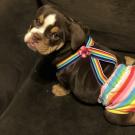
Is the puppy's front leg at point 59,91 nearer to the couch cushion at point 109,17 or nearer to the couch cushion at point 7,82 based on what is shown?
the couch cushion at point 7,82

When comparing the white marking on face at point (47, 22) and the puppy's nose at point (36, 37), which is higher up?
the white marking on face at point (47, 22)

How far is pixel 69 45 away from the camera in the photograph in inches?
58.0

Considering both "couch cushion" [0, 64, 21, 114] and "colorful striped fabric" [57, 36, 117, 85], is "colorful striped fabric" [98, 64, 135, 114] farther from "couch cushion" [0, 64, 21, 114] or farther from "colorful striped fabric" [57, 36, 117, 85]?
"couch cushion" [0, 64, 21, 114]

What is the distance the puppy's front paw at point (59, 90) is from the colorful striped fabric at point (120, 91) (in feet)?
0.74

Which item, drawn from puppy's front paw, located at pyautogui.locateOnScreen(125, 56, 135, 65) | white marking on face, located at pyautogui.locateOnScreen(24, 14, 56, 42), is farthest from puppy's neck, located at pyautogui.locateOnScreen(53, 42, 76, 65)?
puppy's front paw, located at pyautogui.locateOnScreen(125, 56, 135, 65)

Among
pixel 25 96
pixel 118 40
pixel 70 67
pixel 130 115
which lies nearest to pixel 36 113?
pixel 25 96

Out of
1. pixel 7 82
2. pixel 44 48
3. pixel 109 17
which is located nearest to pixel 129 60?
pixel 109 17

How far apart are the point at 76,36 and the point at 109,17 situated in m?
0.23

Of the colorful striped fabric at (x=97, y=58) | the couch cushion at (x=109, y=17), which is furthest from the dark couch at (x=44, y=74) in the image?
the colorful striped fabric at (x=97, y=58)

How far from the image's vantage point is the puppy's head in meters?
1.41

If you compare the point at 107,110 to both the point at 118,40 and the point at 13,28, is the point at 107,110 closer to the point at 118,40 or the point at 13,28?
the point at 118,40

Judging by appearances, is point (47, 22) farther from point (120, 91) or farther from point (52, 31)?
point (120, 91)

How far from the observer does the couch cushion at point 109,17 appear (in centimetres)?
153

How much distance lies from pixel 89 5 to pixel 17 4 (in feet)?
1.20
